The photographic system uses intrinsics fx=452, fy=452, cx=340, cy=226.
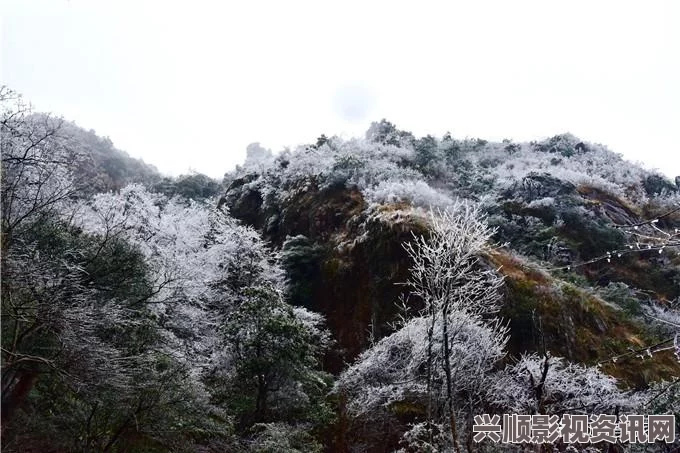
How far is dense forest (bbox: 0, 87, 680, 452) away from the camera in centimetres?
619

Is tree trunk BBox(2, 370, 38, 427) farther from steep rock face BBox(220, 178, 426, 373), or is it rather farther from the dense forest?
steep rock face BBox(220, 178, 426, 373)

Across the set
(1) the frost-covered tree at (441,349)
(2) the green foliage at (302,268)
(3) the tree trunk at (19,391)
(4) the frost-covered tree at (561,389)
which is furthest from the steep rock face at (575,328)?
(3) the tree trunk at (19,391)

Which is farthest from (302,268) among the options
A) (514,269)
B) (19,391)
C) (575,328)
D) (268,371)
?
(19,391)

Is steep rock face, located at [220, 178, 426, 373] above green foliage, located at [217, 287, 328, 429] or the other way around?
above

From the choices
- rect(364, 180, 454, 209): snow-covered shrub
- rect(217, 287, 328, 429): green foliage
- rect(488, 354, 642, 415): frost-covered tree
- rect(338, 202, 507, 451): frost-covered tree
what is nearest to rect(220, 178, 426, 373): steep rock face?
rect(364, 180, 454, 209): snow-covered shrub

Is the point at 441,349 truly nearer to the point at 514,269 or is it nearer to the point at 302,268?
the point at 514,269

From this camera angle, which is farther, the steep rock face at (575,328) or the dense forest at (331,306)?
the steep rock face at (575,328)

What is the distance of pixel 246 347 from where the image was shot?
10.0 meters

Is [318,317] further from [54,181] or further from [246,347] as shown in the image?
[54,181]

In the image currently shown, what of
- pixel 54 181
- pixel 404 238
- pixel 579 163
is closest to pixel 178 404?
pixel 54 181

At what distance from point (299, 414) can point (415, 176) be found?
37.8ft

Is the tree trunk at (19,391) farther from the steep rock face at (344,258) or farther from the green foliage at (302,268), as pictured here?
the green foliage at (302,268)

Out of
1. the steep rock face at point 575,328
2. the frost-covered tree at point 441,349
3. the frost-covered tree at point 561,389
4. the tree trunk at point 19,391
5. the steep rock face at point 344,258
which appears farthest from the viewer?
the steep rock face at point 344,258

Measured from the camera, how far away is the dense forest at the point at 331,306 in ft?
20.3
